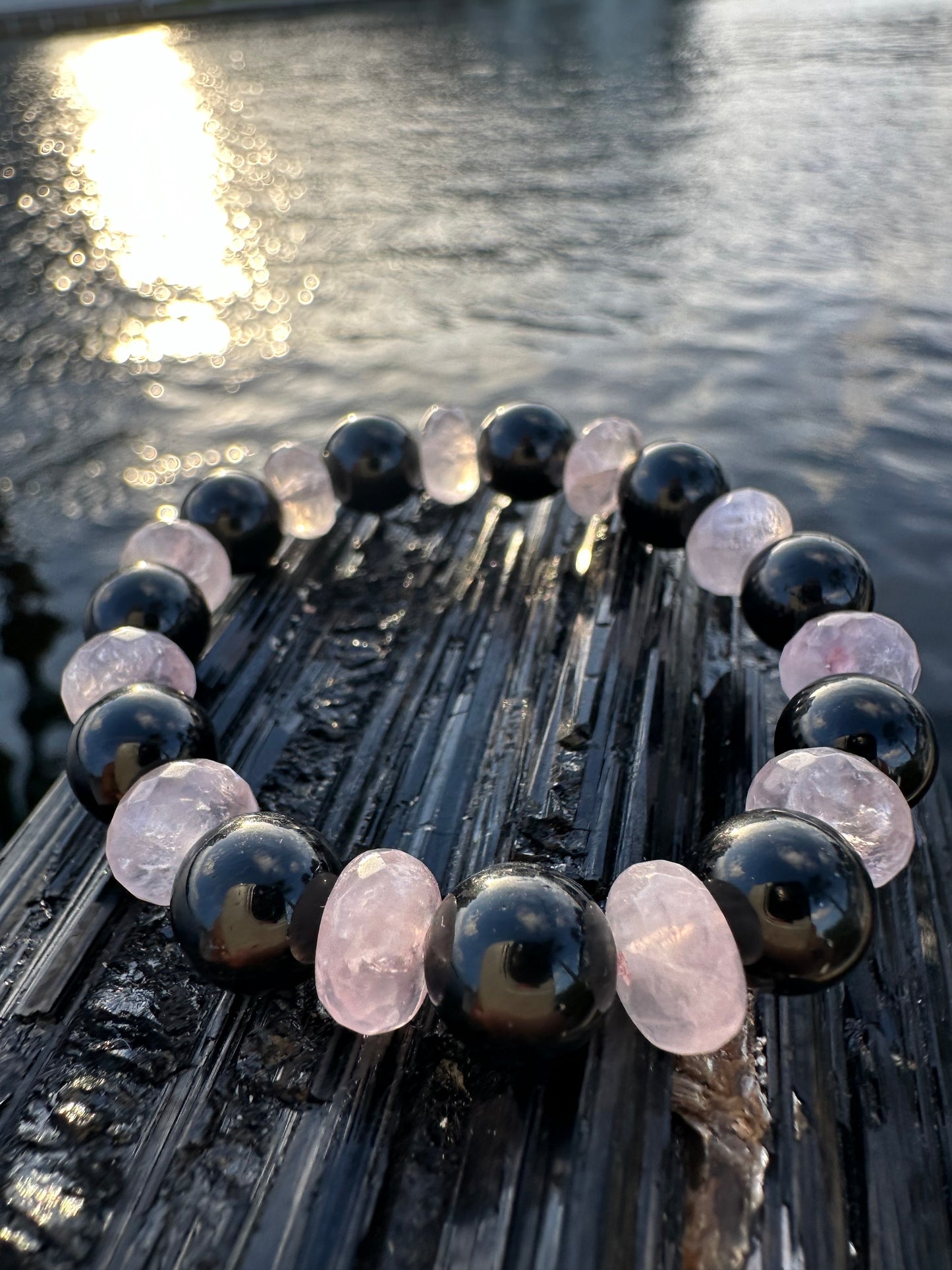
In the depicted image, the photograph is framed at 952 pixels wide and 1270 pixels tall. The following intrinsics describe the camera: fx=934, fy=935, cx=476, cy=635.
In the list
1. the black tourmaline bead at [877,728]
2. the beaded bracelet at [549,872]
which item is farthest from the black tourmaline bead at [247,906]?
the black tourmaline bead at [877,728]

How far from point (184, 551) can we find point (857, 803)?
227cm

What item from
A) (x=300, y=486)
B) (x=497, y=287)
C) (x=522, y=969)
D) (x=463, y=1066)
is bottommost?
(x=497, y=287)

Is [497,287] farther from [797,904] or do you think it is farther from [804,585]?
[797,904]

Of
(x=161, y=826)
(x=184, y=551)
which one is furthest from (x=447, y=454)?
(x=161, y=826)

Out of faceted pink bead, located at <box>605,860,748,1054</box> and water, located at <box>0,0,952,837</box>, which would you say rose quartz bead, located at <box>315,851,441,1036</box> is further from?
water, located at <box>0,0,952,837</box>

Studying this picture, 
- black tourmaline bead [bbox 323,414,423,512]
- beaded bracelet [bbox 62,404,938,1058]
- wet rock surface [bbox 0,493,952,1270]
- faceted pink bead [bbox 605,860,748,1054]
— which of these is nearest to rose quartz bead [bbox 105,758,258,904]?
beaded bracelet [bbox 62,404,938,1058]

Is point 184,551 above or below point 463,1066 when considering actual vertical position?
above

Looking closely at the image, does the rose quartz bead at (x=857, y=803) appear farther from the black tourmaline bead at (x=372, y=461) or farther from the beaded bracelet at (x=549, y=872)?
the black tourmaline bead at (x=372, y=461)

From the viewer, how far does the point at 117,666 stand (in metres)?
2.67

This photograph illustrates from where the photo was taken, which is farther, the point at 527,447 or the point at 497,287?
the point at 497,287

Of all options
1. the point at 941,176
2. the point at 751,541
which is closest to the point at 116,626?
the point at 751,541

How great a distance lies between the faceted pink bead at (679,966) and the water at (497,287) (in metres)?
1.73

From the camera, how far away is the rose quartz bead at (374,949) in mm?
1828

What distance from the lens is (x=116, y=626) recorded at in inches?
114
